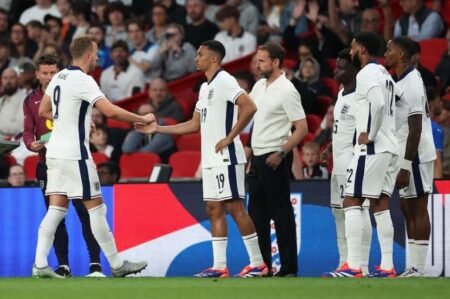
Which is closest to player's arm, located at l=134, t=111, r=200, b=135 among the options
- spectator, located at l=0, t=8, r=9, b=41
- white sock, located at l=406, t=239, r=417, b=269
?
white sock, located at l=406, t=239, r=417, b=269

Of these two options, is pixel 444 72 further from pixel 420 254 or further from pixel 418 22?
pixel 420 254

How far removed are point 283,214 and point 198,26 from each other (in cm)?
784

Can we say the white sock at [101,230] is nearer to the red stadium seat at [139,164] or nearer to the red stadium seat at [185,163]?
the red stadium seat at [185,163]

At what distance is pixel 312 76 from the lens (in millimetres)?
17969

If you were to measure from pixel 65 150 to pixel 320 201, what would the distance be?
3.14m

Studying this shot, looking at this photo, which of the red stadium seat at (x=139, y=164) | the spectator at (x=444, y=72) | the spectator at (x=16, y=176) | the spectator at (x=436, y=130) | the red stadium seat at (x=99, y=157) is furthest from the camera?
the red stadium seat at (x=139, y=164)

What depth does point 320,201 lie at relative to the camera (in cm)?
1402

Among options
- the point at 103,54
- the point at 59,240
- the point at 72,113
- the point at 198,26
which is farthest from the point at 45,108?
the point at 103,54

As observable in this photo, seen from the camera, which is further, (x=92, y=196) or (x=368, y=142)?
(x=92, y=196)

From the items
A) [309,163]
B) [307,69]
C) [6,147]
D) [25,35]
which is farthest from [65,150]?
[25,35]

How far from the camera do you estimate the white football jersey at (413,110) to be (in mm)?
12336

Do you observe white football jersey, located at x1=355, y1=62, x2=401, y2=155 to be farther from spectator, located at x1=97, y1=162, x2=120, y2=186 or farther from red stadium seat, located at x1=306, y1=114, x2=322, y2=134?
red stadium seat, located at x1=306, y1=114, x2=322, y2=134

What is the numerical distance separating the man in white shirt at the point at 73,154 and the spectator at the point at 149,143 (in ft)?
18.9

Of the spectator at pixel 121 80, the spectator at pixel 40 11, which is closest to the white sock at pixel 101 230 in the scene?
the spectator at pixel 121 80
